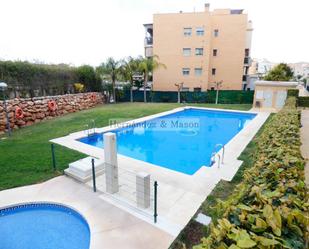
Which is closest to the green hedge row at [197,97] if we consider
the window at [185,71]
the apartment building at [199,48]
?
the apartment building at [199,48]

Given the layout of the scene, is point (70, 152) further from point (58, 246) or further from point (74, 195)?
point (58, 246)

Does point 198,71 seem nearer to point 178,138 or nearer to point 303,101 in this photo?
point 303,101

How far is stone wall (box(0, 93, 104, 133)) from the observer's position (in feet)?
41.2

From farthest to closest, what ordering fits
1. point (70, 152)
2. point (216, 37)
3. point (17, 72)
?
point (216, 37) → point (17, 72) → point (70, 152)

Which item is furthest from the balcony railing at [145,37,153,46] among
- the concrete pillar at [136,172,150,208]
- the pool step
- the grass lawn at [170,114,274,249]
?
the concrete pillar at [136,172,150,208]

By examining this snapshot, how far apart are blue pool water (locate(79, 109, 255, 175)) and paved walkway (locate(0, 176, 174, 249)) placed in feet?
13.2

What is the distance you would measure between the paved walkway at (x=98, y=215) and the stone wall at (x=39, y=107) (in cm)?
842

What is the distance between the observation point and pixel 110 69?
23.0 meters

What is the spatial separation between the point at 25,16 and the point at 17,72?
12.5ft

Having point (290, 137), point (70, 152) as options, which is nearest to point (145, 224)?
point (290, 137)

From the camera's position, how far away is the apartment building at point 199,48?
27594 mm

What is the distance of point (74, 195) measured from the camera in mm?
5410

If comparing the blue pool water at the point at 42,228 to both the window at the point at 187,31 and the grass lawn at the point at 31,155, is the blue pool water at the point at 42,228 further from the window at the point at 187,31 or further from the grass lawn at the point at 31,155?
the window at the point at 187,31

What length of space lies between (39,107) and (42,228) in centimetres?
1217
